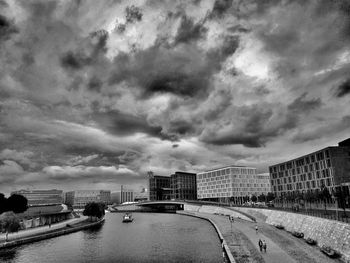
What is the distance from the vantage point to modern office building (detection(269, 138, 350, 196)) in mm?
129375

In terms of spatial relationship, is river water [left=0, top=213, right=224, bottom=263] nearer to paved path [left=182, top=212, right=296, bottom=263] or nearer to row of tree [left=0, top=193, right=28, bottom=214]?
paved path [left=182, top=212, right=296, bottom=263]

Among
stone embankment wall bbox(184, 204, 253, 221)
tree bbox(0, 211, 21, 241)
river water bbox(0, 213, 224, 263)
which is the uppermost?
tree bbox(0, 211, 21, 241)

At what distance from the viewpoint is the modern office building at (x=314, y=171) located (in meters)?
129

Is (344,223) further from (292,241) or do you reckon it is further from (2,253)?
(2,253)

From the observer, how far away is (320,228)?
5728 cm

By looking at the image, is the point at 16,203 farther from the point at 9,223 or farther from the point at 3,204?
the point at 9,223

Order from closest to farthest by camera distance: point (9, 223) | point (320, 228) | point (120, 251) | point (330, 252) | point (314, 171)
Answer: point (330, 252) < point (320, 228) < point (120, 251) < point (9, 223) < point (314, 171)

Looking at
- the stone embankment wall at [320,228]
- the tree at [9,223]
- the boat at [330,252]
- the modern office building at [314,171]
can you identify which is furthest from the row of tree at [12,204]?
the modern office building at [314,171]

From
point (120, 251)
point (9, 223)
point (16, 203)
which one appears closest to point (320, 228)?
point (120, 251)

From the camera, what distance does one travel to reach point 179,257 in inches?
2231

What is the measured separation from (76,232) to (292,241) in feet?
239

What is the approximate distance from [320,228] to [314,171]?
316 feet

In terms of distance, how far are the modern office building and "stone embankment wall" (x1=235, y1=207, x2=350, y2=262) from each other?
129 ft

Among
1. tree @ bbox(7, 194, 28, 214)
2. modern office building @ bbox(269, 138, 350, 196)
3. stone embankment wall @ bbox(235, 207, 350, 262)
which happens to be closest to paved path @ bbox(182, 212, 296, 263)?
stone embankment wall @ bbox(235, 207, 350, 262)
